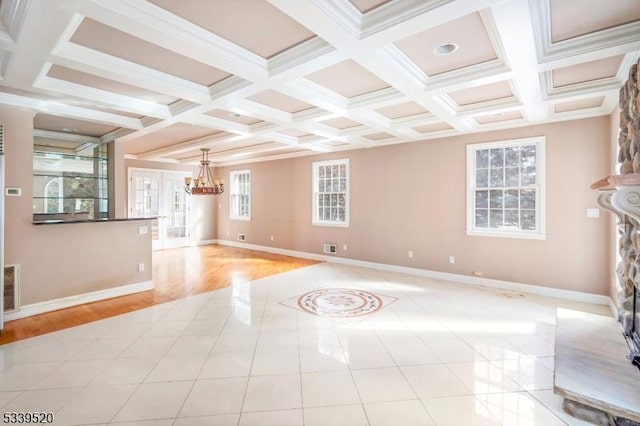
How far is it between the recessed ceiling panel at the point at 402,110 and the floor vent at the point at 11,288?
4886mm

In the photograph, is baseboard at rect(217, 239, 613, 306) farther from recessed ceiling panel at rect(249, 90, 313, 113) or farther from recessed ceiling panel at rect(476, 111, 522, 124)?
recessed ceiling panel at rect(249, 90, 313, 113)

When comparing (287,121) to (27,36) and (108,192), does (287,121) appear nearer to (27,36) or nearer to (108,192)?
(27,36)

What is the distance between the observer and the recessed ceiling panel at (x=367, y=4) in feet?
6.77

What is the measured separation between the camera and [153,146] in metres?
6.86

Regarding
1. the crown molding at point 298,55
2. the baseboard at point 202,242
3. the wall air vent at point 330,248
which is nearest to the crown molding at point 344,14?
the crown molding at point 298,55

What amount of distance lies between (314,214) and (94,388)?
18.6 feet

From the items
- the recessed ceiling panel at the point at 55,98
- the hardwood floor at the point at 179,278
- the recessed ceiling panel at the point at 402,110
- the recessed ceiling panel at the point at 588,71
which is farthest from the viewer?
the recessed ceiling panel at the point at 402,110

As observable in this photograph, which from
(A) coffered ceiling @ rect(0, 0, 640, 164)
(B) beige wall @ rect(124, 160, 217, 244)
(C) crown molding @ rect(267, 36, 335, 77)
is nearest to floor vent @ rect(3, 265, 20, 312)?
(A) coffered ceiling @ rect(0, 0, 640, 164)

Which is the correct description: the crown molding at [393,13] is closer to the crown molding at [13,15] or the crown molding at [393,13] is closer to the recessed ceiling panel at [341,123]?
the crown molding at [13,15]

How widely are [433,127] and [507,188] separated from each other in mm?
1516

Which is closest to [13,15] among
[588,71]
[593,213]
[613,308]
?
[588,71]

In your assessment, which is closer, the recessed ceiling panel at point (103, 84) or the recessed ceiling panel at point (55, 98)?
the recessed ceiling panel at point (103, 84)

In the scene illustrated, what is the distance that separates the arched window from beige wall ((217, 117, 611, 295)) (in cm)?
445

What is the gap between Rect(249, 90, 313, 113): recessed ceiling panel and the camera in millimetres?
3731
